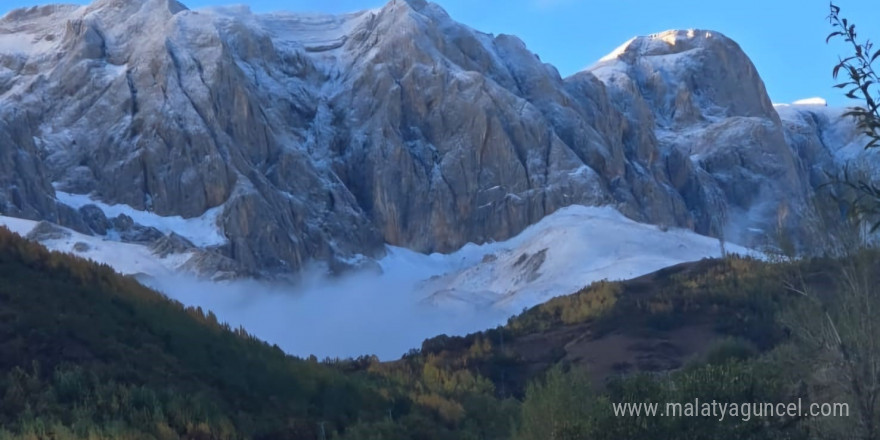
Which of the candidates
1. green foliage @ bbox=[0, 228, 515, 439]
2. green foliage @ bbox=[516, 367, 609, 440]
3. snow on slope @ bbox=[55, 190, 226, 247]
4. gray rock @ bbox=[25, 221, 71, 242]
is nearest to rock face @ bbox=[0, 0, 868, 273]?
snow on slope @ bbox=[55, 190, 226, 247]

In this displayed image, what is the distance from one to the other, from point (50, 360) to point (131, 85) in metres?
102

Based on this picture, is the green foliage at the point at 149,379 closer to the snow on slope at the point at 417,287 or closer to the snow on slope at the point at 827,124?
the snow on slope at the point at 417,287

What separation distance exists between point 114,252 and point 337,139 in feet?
123

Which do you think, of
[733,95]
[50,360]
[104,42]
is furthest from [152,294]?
[733,95]

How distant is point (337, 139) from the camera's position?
136375 mm

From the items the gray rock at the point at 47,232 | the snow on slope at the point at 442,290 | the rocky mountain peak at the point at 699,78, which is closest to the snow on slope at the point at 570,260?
the snow on slope at the point at 442,290

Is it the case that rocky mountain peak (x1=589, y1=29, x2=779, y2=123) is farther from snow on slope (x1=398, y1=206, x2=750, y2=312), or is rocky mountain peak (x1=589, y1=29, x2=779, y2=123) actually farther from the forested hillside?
the forested hillside

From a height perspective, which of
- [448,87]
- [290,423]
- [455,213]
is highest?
[448,87]

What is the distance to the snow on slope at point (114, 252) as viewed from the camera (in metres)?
95.7

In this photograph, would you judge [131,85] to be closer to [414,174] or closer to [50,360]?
[414,174]

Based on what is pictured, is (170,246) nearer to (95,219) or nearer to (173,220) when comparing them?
(95,219)

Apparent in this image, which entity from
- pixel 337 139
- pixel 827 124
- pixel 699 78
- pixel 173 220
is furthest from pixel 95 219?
pixel 827 124

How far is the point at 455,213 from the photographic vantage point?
5128 inches

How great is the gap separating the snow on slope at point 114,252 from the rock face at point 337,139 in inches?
189
